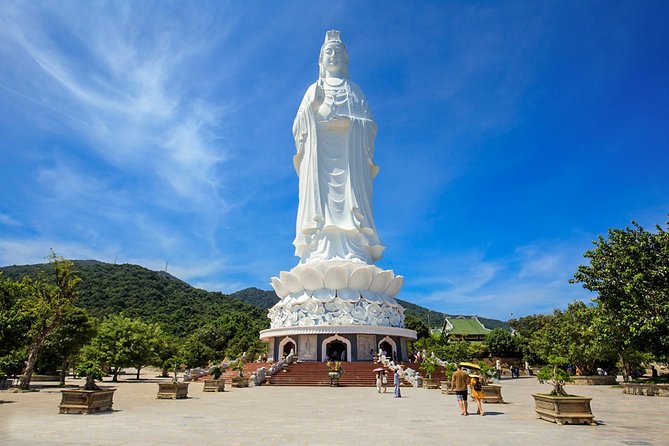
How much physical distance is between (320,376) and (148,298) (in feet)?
165

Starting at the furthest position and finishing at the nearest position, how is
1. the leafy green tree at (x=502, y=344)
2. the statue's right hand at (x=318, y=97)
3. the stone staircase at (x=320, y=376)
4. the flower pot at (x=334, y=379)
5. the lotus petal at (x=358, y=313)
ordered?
the leafy green tree at (x=502, y=344) < the statue's right hand at (x=318, y=97) < the lotus petal at (x=358, y=313) < the stone staircase at (x=320, y=376) < the flower pot at (x=334, y=379)

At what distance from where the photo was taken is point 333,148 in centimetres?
3300

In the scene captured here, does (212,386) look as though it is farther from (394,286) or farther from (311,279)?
(394,286)

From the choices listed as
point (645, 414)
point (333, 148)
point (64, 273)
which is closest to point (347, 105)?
point (333, 148)

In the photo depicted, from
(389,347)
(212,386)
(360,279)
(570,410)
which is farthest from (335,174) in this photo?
(570,410)

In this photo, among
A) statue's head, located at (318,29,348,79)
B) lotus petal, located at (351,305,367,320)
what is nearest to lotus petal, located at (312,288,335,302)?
lotus petal, located at (351,305,367,320)

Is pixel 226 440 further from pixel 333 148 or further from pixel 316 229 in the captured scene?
pixel 333 148

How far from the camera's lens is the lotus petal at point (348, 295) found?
92.8ft

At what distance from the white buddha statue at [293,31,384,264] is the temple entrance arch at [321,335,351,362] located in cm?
531

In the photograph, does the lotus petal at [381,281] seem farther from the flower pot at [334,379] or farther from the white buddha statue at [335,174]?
the flower pot at [334,379]

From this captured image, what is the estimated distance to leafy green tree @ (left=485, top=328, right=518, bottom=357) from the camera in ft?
156

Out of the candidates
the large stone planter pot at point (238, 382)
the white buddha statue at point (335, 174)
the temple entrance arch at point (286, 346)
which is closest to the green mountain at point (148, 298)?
the temple entrance arch at point (286, 346)

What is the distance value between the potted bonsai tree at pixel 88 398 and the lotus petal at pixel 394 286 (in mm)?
21017

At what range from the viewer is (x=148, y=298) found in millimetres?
66125
